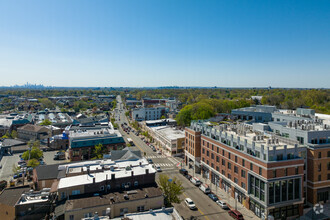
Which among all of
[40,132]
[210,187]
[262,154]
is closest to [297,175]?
[262,154]

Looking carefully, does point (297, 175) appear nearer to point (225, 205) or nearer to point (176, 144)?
point (225, 205)

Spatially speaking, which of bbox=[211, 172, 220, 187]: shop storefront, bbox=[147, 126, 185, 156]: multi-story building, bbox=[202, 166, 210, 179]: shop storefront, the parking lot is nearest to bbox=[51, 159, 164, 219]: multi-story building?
bbox=[211, 172, 220, 187]: shop storefront

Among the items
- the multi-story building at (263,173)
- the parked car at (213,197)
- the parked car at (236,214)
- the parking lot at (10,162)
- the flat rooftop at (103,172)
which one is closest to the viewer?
the flat rooftop at (103,172)

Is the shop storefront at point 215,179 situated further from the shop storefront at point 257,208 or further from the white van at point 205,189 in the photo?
the shop storefront at point 257,208

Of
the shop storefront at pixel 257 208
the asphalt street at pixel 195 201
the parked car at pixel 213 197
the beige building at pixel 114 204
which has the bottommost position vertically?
the asphalt street at pixel 195 201

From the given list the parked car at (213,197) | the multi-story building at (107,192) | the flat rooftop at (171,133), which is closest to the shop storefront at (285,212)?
the parked car at (213,197)

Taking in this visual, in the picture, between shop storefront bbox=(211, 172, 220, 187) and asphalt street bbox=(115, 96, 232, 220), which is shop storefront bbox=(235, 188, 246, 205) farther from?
shop storefront bbox=(211, 172, 220, 187)

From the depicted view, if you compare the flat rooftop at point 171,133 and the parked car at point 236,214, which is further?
the flat rooftop at point 171,133
